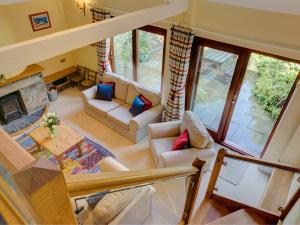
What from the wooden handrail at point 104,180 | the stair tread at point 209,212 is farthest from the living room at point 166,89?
the wooden handrail at point 104,180

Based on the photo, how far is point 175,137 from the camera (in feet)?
14.3

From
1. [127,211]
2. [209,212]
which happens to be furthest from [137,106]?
[209,212]

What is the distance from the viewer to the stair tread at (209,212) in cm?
273

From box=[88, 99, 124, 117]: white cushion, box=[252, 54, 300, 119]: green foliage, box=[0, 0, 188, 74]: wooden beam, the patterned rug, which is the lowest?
the patterned rug

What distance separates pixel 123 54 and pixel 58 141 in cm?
261

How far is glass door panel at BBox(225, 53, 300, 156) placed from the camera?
3631 millimetres

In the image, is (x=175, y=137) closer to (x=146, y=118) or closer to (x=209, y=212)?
(x=146, y=118)

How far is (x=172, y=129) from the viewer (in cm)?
435

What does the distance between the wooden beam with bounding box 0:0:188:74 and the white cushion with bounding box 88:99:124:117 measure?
2.57m

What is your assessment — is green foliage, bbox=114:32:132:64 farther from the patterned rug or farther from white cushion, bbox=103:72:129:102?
the patterned rug

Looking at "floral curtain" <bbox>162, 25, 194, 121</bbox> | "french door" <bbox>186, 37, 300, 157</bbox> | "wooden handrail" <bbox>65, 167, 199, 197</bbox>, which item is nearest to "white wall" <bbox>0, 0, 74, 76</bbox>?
"floral curtain" <bbox>162, 25, 194, 121</bbox>

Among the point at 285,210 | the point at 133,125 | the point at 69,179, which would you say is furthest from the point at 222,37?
the point at 69,179

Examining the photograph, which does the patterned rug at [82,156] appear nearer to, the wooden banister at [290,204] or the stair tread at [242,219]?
the stair tread at [242,219]

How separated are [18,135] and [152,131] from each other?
2.83 m
